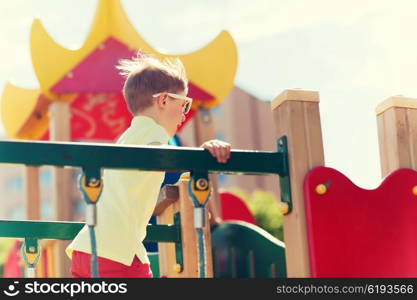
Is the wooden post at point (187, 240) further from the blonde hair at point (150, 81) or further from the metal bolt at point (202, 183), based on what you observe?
the metal bolt at point (202, 183)

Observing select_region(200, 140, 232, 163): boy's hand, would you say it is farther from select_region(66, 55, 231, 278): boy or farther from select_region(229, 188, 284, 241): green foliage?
select_region(229, 188, 284, 241): green foliage

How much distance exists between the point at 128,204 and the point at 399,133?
3.04 ft

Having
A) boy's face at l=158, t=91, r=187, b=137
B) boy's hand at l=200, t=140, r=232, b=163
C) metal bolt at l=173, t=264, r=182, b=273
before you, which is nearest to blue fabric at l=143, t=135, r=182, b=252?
metal bolt at l=173, t=264, r=182, b=273

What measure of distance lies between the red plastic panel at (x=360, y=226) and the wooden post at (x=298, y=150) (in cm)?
2

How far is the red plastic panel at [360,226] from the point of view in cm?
235

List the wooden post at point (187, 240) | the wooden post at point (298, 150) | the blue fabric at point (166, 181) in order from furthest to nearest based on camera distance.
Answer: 1. the blue fabric at point (166, 181)
2. the wooden post at point (187, 240)
3. the wooden post at point (298, 150)

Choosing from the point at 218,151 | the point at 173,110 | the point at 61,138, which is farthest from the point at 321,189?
the point at 61,138

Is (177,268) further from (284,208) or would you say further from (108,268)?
(284,208)

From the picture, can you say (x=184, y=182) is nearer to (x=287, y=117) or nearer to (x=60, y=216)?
(x=287, y=117)

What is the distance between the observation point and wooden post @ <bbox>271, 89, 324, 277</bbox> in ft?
7.68

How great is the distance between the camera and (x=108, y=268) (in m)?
2.57

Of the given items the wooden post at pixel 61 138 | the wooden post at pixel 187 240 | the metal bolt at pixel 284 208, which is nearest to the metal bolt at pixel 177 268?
the wooden post at pixel 187 240

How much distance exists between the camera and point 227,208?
23.4 ft

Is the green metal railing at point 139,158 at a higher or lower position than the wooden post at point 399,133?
lower
